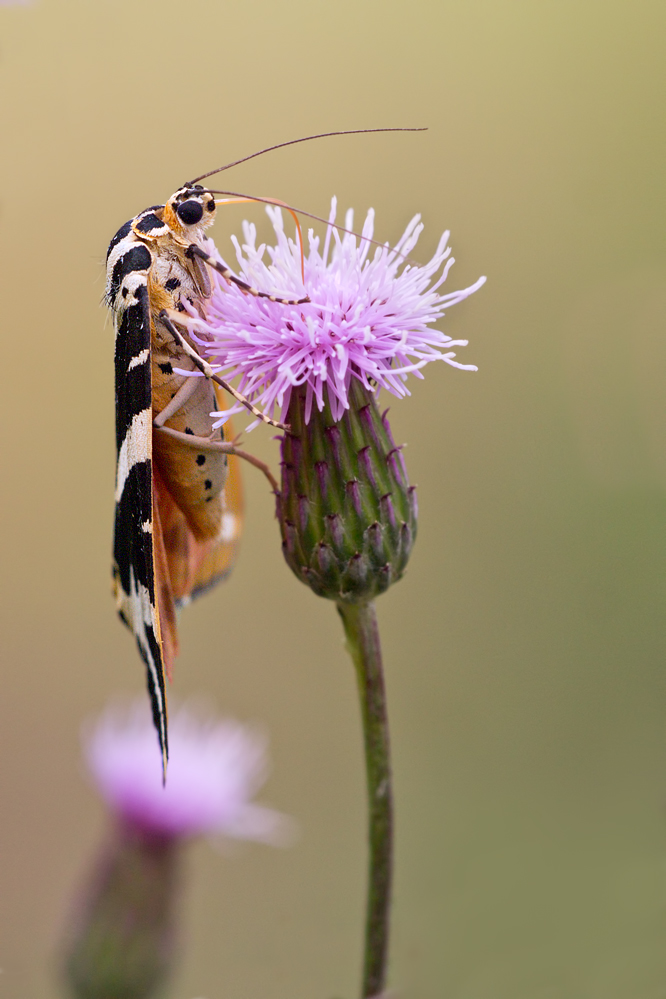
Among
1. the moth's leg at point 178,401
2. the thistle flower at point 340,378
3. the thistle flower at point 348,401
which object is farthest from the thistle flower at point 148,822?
the moth's leg at point 178,401

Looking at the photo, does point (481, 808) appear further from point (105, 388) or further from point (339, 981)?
point (105, 388)

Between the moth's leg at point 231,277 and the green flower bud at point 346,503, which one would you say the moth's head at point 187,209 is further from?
the green flower bud at point 346,503

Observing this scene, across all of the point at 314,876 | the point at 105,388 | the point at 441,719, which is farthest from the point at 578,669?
the point at 105,388

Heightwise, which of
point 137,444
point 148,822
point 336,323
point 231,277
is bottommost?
point 148,822

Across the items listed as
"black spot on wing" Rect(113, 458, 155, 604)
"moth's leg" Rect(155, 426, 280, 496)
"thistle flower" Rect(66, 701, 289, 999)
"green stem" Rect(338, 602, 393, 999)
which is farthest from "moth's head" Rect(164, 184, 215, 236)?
"thistle flower" Rect(66, 701, 289, 999)

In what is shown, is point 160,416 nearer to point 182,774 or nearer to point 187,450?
point 187,450

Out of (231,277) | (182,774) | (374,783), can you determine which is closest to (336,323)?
(231,277)

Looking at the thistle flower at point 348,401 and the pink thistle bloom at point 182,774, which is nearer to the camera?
the thistle flower at point 348,401
